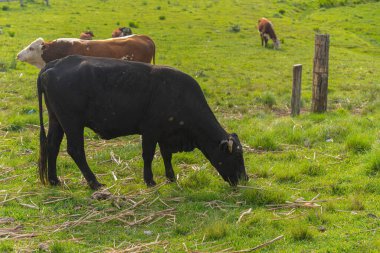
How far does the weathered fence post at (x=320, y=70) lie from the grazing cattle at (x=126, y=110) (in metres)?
4.82

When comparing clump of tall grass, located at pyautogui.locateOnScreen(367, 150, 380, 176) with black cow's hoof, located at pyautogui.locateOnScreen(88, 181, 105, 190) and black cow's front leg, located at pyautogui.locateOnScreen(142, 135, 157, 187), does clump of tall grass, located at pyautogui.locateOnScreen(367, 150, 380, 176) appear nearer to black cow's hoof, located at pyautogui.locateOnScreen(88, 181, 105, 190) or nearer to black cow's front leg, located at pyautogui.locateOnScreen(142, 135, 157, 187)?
black cow's front leg, located at pyautogui.locateOnScreen(142, 135, 157, 187)

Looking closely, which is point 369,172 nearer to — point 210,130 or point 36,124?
point 210,130

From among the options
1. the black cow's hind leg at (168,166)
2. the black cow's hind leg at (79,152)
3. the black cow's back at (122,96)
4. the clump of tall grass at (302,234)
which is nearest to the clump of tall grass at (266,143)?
the black cow's back at (122,96)

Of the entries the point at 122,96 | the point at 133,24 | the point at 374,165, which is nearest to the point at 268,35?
the point at 133,24

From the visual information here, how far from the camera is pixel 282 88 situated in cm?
1644

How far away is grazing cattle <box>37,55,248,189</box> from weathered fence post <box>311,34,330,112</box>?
4.82 metres

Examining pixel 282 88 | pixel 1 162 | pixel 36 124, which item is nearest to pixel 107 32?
pixel 282 88

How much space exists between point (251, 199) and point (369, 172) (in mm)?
2072

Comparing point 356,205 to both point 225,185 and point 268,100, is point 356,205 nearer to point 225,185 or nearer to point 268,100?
point 225,185

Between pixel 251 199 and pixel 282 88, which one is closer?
pixel 251 199

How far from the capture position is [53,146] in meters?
8.23

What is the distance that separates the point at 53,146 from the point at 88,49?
17.2ft

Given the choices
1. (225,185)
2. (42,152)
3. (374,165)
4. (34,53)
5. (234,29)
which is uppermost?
(34,53)

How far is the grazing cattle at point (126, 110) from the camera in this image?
7.75m
